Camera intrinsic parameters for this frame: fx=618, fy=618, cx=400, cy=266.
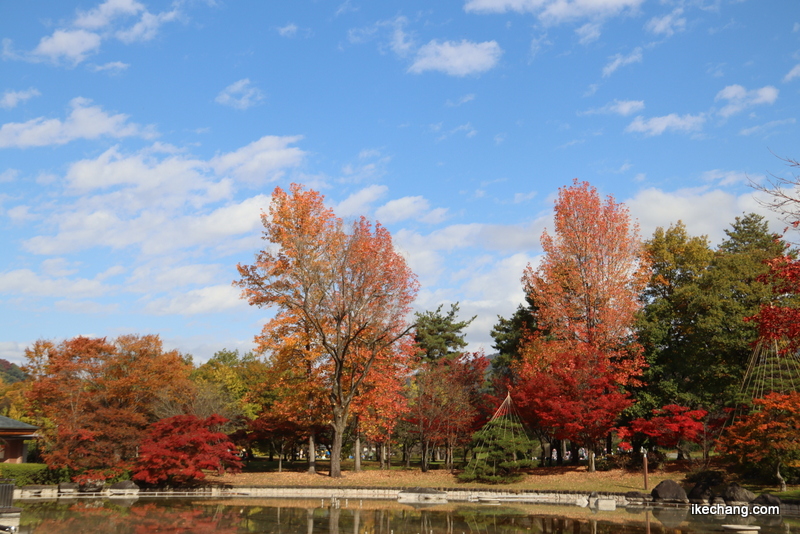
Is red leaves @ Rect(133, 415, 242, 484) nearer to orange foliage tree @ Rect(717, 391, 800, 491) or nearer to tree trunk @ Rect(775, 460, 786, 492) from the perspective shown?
orange foliage tree @ Rect(717, 391, 800, 491)

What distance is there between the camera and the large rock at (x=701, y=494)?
2239 centimetres

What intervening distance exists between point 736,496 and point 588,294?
12275 mm

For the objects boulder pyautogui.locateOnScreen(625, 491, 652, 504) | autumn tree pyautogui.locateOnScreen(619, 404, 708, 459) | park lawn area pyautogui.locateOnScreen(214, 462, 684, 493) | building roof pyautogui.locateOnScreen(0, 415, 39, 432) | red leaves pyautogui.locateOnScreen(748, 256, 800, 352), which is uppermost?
red leaves pyautogui.locateOnScreen(748, 256, 800, 352)

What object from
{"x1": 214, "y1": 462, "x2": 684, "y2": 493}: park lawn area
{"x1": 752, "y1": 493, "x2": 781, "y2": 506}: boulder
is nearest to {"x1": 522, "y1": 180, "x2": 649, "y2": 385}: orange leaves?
{"x1": 214, "y1": 462, "x2": 684, "y2": 493}: park lawn area

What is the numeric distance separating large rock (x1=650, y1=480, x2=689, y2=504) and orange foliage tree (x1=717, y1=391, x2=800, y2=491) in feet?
9.89

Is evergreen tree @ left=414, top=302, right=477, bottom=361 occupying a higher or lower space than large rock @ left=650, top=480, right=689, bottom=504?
higher

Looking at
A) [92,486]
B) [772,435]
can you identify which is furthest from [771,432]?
[92,486]

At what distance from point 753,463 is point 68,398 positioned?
96.4ft

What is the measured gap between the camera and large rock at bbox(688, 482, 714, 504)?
22.4 meters

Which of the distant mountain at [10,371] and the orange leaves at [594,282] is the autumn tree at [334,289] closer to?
the orange leaves at [594,282]

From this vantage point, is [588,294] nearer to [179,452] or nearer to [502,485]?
[502,485]

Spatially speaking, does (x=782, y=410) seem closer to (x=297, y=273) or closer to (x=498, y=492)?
(x=498, y=492)

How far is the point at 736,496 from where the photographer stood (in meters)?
21.2

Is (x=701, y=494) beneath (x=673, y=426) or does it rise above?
beneath
